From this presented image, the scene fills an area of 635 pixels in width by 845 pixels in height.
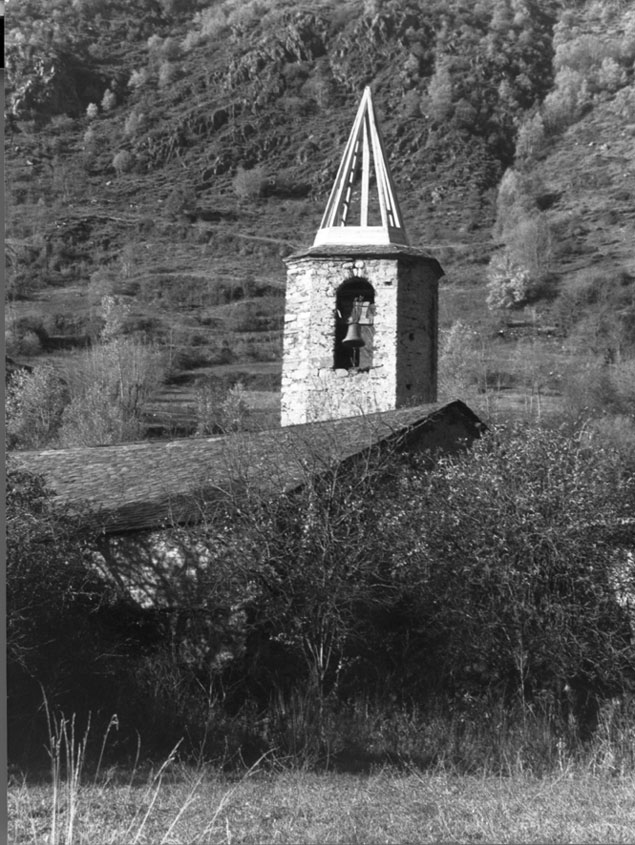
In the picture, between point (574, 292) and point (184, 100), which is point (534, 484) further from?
point (574, 292)

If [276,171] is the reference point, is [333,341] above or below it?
below

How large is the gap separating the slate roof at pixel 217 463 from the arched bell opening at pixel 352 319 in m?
2.43

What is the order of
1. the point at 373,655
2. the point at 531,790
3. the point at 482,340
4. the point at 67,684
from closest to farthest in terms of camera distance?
the point at 531,790
the point at 67,684
the point at 373,655
the point at 482,340

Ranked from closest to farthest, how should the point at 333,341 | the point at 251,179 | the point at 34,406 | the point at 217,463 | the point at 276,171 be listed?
1. the point at 217,463
2. the point at 333,341
3. the point at 251,179
4. the point at 276,171
5. the point at 34,406

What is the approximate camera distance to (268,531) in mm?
8797

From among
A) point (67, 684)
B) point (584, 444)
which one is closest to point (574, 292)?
point (584, 444)

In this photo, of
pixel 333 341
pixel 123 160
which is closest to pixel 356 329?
pixel 333 341

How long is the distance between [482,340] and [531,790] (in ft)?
107

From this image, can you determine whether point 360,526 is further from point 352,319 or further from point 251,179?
point 251,179

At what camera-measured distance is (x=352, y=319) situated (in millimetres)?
14203

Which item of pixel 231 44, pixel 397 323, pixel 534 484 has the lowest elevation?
pixel 534 484

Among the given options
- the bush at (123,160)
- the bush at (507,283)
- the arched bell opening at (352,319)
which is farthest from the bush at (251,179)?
the bush at (507,283)

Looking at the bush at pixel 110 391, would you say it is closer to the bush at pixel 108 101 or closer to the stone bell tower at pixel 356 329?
the bush at pixel 108 101

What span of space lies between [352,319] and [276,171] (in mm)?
13940
